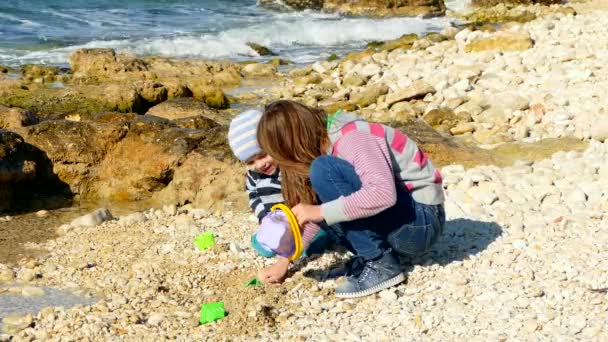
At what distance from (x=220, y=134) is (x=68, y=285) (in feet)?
7.56

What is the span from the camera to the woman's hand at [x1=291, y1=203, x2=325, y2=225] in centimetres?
395

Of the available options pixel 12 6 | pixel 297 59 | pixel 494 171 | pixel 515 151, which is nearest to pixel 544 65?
pixel 515 151

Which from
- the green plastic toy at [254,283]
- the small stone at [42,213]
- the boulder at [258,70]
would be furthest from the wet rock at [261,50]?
the green plastic toy at [254,283]

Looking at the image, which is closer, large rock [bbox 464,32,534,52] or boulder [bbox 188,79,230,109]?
boulder [bbox 188,79,230,109]

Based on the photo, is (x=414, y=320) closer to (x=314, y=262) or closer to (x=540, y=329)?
(x=540, y=329)

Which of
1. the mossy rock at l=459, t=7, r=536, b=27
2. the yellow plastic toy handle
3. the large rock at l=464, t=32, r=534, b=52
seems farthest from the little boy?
the mossy rock at l=459, t=7, r=536, b=27

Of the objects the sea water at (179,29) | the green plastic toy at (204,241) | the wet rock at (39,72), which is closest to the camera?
the green plastic toy at (204,241)

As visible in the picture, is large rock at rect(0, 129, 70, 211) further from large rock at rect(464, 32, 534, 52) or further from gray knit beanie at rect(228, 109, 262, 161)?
large rock at rect(464, 32, 534, 52)

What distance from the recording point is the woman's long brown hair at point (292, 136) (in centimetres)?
382

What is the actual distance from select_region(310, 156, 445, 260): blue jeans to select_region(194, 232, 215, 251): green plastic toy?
1001 mm

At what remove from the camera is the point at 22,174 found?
6422 mm

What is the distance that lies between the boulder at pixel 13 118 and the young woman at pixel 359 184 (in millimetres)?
4029

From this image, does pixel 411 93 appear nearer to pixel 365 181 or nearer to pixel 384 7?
pixel 365 181

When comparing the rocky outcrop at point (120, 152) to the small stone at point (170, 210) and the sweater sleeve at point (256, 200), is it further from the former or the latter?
the sweater sleeve at point (256, 200)
